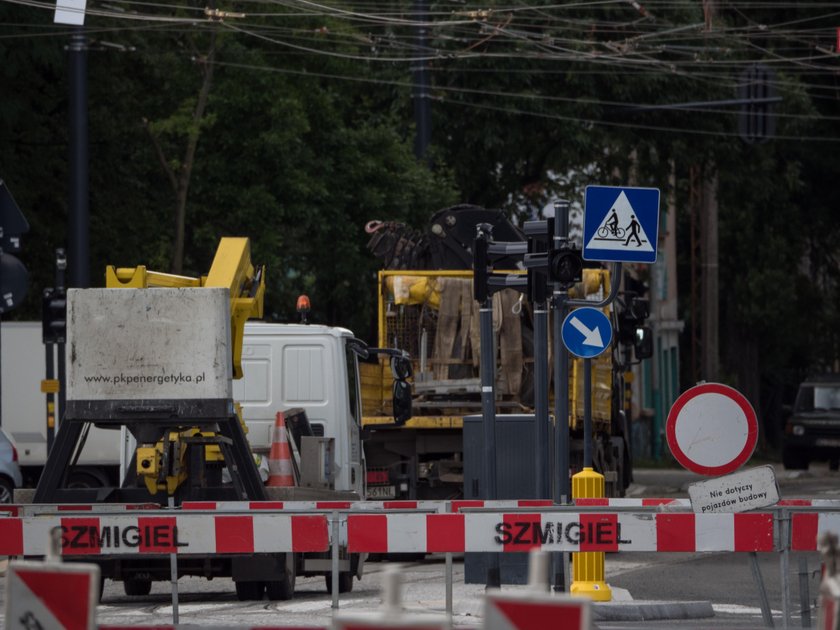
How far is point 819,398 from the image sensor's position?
3997 centimetres

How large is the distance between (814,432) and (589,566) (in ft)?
86.3

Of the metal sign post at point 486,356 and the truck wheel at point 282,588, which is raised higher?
the metal sign post at point 486,356

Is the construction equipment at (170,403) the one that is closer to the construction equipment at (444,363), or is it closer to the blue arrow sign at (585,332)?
the blue arrow sign at (585,332)

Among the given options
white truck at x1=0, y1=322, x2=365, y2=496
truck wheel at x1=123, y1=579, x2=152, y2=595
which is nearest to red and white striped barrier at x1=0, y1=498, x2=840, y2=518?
truck wheel at x1=123, y1=579, x2=152, y2=595

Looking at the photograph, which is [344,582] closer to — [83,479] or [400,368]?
[400,368]

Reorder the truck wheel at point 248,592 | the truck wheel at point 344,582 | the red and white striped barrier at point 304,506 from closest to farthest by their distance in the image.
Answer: the red and white striped barrier at point 304,506
the truck wheel at point 248,592
the truck wheel at point 344,582

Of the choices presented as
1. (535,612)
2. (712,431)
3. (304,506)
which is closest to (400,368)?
(304,506)

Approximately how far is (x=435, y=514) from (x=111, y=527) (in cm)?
180

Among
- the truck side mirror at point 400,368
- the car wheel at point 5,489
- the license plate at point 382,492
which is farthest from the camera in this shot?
the car wheel at point 5,489

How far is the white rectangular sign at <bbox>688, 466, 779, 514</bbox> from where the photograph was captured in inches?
413

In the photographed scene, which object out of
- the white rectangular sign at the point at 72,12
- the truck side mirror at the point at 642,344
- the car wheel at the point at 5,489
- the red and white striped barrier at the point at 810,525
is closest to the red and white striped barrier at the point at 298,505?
the red and white striped barrier at the point at 810,525

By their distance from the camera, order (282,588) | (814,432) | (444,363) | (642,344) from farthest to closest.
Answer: (814,432)
(642,344)
(444,363)
(282,588)

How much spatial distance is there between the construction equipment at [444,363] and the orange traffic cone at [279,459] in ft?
9.34

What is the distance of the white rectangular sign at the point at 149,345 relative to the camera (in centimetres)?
1273
